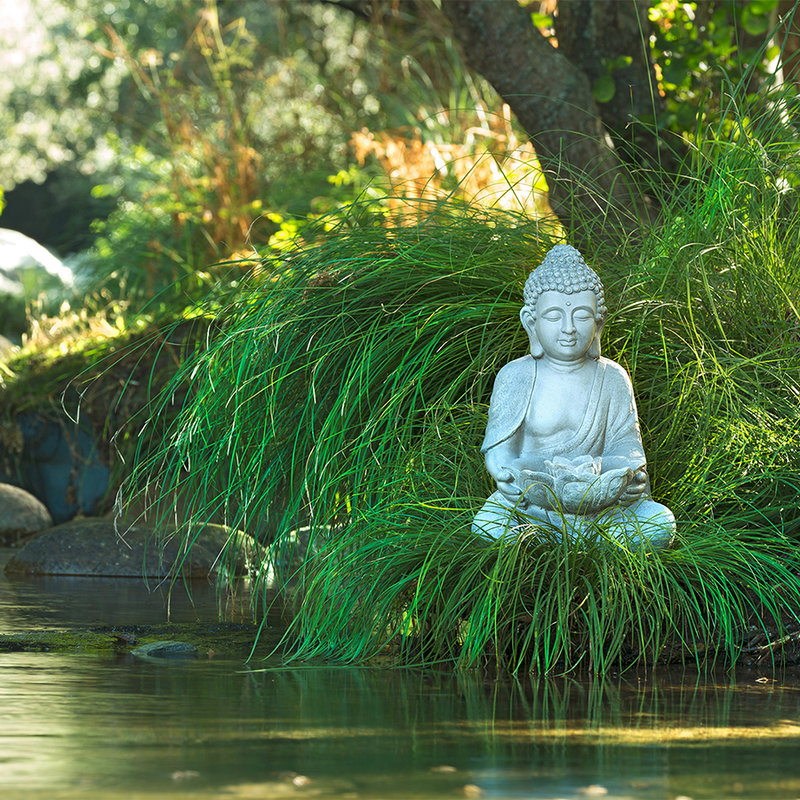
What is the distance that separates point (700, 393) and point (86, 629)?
9.31 ft

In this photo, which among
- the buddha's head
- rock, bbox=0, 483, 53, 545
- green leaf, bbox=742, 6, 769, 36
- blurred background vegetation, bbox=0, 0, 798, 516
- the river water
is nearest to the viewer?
the river water

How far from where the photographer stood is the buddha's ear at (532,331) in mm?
5561

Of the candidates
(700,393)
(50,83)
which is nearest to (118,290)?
(700,393)

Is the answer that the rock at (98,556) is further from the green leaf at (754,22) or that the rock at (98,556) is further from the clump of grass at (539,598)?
the green leaf at (754,22)

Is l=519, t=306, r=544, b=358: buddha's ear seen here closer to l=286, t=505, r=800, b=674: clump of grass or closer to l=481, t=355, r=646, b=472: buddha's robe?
l=481, t=355, r=646, b=472: buddha's robe

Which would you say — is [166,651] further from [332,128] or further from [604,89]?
[332,128]

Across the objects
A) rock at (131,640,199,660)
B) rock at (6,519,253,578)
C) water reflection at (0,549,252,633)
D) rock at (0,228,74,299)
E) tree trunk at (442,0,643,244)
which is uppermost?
rock at (0,228,74,299)

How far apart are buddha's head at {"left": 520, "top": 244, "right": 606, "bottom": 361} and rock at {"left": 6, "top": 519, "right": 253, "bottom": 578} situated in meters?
3.54

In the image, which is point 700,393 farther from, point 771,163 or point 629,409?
point 771,163

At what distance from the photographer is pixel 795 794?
10.4ft

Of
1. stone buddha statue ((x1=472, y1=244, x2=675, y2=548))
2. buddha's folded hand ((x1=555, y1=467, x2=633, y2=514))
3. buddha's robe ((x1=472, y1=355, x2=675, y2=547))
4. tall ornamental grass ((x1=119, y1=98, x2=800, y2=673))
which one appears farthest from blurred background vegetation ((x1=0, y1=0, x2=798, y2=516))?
buddha's folded hand ((x1=555, y1=467, x2=633, y2=514))

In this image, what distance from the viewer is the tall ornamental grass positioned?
16.4 feet

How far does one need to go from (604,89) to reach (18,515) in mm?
5369

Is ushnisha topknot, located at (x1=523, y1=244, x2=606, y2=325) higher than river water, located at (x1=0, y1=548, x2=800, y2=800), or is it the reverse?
ushnisha topknot, located at (x1=523, y1=244, x2=606, y2=325)
